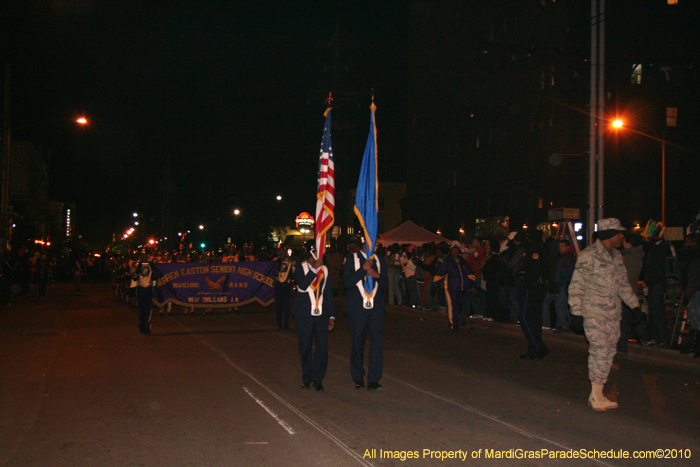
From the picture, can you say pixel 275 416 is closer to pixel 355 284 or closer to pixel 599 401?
pixel 355 284

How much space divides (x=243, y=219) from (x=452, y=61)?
40.3 m

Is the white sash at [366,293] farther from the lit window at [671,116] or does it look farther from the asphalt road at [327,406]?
the lit window at [671,116]

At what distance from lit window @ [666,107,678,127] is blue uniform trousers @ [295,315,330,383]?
40.7m

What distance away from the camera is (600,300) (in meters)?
7.27

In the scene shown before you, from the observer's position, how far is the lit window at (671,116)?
4250 centimetres

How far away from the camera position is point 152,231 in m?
105

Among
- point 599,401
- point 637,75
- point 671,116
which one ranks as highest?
point 637,75

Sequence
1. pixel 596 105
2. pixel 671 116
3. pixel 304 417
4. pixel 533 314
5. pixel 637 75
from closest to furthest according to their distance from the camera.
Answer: pixel 304 417, pixel 533 314, pixel 596 105, pixel 637 75, pixel 671 116

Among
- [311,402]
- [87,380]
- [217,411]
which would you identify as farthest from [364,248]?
[87,380]

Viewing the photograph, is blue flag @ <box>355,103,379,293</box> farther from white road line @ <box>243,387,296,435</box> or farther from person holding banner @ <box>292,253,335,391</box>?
white road line @ <box>243,387,296,435</box>

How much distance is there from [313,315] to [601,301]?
3.30m

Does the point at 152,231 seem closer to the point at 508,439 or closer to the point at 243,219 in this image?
the point at 243,219

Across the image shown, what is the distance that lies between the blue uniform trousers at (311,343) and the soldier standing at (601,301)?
2.92 m

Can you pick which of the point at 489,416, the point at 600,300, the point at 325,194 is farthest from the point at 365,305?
the point at 600,300
